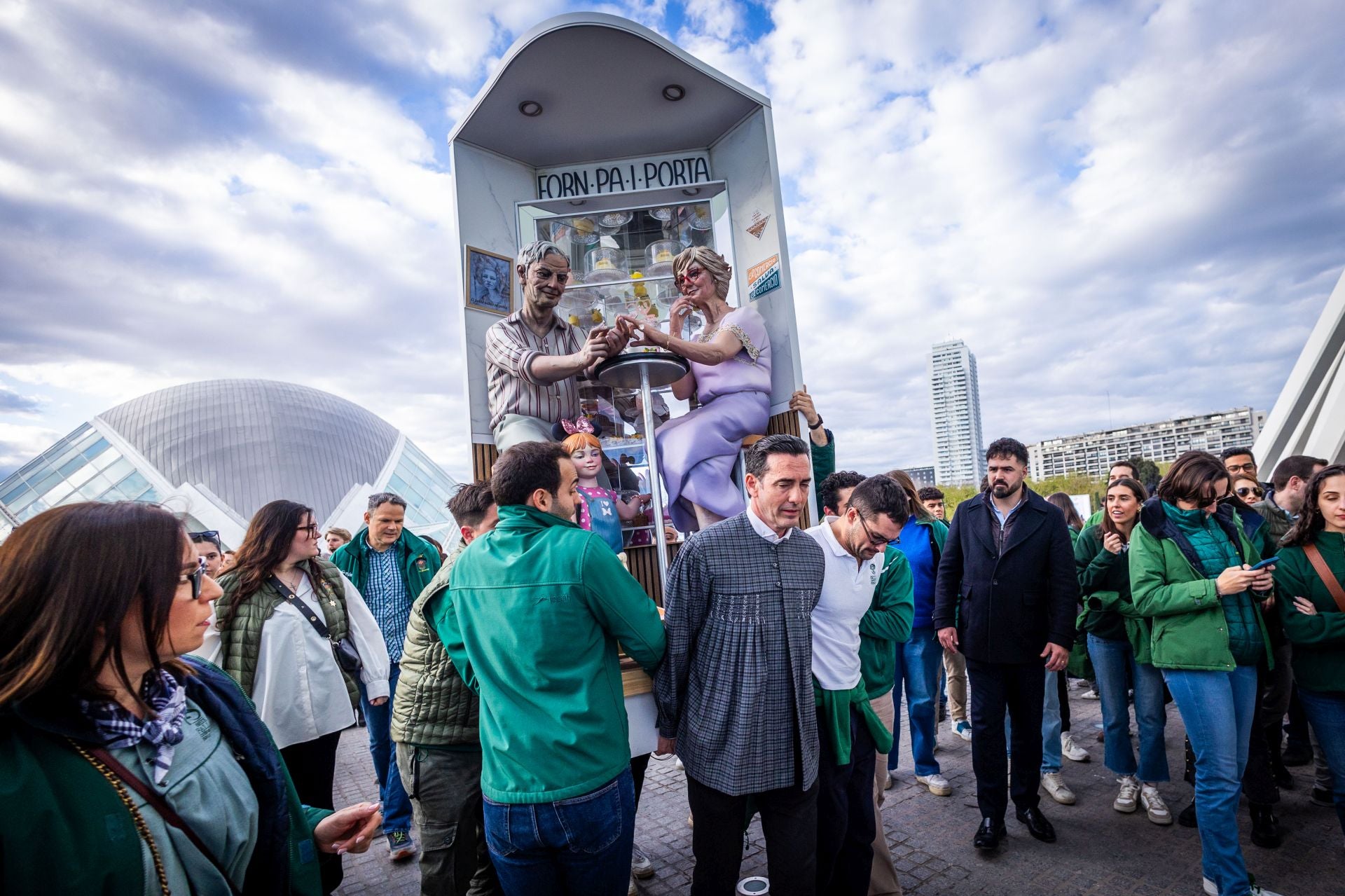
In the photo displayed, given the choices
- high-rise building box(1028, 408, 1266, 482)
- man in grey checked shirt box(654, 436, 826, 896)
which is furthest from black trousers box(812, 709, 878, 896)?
high-rise building box(1028, 408, 1266, 482)

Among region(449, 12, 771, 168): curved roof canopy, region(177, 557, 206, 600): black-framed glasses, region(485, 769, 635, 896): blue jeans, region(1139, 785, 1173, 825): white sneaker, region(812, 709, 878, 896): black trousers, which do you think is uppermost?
region(449, 12, 771, 168): curved roof canopy

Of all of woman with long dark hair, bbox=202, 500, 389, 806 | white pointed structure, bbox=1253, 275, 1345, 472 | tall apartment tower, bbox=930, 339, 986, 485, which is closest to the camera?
woman with long dark hair, bbox=202, 500, 389, 806

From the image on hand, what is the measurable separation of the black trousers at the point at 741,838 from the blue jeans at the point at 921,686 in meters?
2.63

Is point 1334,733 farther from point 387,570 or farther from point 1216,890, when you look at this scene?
point 387,570

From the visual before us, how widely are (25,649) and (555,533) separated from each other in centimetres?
143

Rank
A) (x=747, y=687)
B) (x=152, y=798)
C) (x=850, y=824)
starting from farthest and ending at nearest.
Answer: (x=850, y=824) < (x=747, y=687) < (x=152, y=798)

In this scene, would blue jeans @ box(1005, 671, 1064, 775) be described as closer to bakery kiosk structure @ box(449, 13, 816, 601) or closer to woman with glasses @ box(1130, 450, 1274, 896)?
woman with glasses @ box(1130, 450, 1274, 896)

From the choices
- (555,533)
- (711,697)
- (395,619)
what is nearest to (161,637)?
(555,533)

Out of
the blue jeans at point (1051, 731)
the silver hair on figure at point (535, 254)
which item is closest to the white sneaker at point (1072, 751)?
the blue jeans at point (1051, 731)

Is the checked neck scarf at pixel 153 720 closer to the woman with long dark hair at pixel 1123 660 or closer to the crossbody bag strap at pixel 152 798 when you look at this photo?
the crossbody bag strap at pixel 152 798

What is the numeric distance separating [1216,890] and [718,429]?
3605 millimetres

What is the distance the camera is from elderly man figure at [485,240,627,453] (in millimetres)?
4574

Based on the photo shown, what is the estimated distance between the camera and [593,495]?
424 cm

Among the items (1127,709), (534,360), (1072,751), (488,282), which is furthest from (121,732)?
(1072,751)
